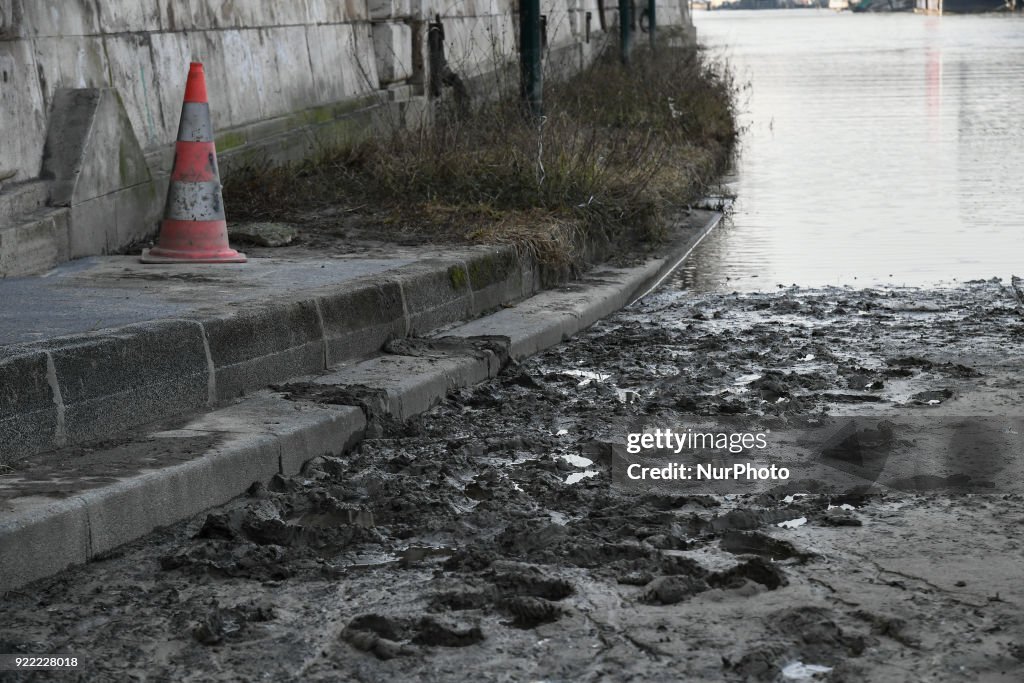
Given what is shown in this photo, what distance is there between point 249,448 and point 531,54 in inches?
298

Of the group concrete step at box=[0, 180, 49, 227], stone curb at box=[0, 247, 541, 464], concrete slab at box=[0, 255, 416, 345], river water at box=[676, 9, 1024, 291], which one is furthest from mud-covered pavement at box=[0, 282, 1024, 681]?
river water at box=[676, 9, 1024, 291]

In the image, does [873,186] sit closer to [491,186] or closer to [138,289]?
[491,186]

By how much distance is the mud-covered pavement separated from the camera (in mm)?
3320

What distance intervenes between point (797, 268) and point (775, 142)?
26.8 ft

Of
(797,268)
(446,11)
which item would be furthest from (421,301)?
(446,11)

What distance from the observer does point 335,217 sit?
8625 millimetres

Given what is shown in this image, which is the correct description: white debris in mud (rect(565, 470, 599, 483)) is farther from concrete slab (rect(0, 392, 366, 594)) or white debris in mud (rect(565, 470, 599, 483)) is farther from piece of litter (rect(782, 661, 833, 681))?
piece of litter (rect(782, 661, 833, 681))

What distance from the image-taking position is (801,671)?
10.5 ft

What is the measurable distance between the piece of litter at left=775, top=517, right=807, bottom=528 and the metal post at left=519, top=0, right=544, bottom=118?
7424 mm

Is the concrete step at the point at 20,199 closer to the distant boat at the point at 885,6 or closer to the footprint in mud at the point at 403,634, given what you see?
the footprint in mud at the point at 403,634

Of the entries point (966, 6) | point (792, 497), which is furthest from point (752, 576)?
point (966, 6)

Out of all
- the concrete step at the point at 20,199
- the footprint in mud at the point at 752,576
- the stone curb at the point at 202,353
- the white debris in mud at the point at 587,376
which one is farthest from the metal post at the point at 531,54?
the footprint in mud at the point at 752,576

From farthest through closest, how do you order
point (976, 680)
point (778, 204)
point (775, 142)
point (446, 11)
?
1. point (775, 142)
2. point (446, 11)
3. point (778, 204)
4. point (976, 680)

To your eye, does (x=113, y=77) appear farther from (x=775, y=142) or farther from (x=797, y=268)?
(x=775, y=142)
